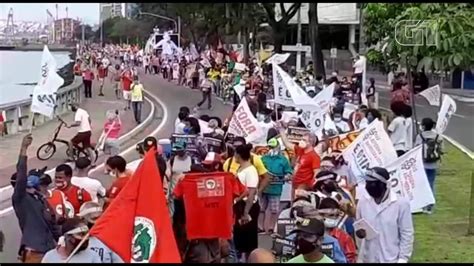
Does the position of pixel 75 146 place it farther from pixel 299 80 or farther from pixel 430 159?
pixel 299 80

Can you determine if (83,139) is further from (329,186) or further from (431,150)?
(329,186)

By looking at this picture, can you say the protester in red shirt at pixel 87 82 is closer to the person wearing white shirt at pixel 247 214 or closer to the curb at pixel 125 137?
the curb at pixel 125 137

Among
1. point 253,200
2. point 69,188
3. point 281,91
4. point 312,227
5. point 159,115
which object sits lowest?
point 159,115

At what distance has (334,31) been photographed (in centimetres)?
5250

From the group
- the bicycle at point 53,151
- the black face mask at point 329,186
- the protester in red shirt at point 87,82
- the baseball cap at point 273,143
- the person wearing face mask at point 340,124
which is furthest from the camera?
the protester in red shirt at point 87,82

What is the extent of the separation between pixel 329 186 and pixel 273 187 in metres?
2.94

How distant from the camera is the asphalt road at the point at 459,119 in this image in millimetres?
25219

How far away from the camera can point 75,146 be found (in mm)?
19266

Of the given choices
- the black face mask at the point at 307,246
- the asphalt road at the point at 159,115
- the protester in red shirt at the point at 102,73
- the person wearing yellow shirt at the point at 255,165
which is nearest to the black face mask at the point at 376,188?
the black face mask at the point at 307,246

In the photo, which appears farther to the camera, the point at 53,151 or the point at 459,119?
the point at 459,119

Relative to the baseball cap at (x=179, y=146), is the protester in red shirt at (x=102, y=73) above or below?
below

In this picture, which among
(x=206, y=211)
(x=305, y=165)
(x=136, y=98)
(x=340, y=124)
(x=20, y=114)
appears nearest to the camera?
(x=206, y=211)

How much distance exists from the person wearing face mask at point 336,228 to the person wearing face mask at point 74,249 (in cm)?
168

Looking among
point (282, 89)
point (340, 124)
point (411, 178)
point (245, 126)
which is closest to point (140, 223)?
point (411, 178)
